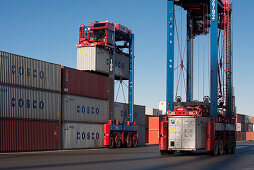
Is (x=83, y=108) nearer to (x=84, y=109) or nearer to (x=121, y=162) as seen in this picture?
(x=84, y=109)

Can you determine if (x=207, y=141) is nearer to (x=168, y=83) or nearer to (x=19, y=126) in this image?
(x=168, y=83)

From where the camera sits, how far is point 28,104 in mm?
32594

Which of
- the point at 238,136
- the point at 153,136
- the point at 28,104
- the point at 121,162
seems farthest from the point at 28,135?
the point at 238,136

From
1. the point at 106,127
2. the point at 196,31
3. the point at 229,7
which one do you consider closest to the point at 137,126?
the point at 106,127

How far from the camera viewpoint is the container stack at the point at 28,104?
99.8ft

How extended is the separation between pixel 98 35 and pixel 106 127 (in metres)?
8.80

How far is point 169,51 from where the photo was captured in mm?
32438

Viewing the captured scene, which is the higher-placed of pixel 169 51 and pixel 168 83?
pixel 169 51

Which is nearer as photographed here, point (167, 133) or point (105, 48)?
point (167, 133)

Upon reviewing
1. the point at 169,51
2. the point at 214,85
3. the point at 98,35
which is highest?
Result: the point at 98,35

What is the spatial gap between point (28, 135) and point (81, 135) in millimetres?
7901

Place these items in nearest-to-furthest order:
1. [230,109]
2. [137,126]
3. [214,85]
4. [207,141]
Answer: [207,141]
[214,85]
[230,109]
[137,126]

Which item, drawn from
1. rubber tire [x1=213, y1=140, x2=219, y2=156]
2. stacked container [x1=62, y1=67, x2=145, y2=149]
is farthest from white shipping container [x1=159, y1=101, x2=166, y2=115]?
rubber tire [x1=213, y1=140, x2=219, y2=156]

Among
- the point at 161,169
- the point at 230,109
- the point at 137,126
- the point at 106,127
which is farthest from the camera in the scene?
the point at 137,126
